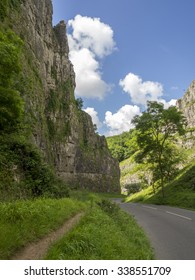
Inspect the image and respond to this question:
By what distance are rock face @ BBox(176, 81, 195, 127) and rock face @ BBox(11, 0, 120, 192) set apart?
4021 cm

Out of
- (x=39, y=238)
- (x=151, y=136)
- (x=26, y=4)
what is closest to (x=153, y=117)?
(x=151, y=136)

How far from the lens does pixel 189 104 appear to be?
388 ft

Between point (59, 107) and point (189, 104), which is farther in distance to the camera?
point (189, 104)

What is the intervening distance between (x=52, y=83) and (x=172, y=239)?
165 feet

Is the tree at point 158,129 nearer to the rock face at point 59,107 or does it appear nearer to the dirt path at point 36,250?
the rock face at point 59,107

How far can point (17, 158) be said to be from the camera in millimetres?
17406

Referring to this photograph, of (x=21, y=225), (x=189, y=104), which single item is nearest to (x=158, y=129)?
(x=21, y=225)

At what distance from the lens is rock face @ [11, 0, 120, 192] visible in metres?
38.8

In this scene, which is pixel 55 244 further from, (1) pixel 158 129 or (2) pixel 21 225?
(1) pixel 158 129

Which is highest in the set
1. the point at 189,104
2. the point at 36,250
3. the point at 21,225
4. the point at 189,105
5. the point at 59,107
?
the point at 189,104

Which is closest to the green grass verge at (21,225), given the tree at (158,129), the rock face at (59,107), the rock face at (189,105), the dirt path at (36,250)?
the dirt path at (36,250)

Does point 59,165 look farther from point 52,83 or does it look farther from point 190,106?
point 190,106

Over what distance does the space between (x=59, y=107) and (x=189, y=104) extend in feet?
248

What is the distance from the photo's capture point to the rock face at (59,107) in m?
38.8
